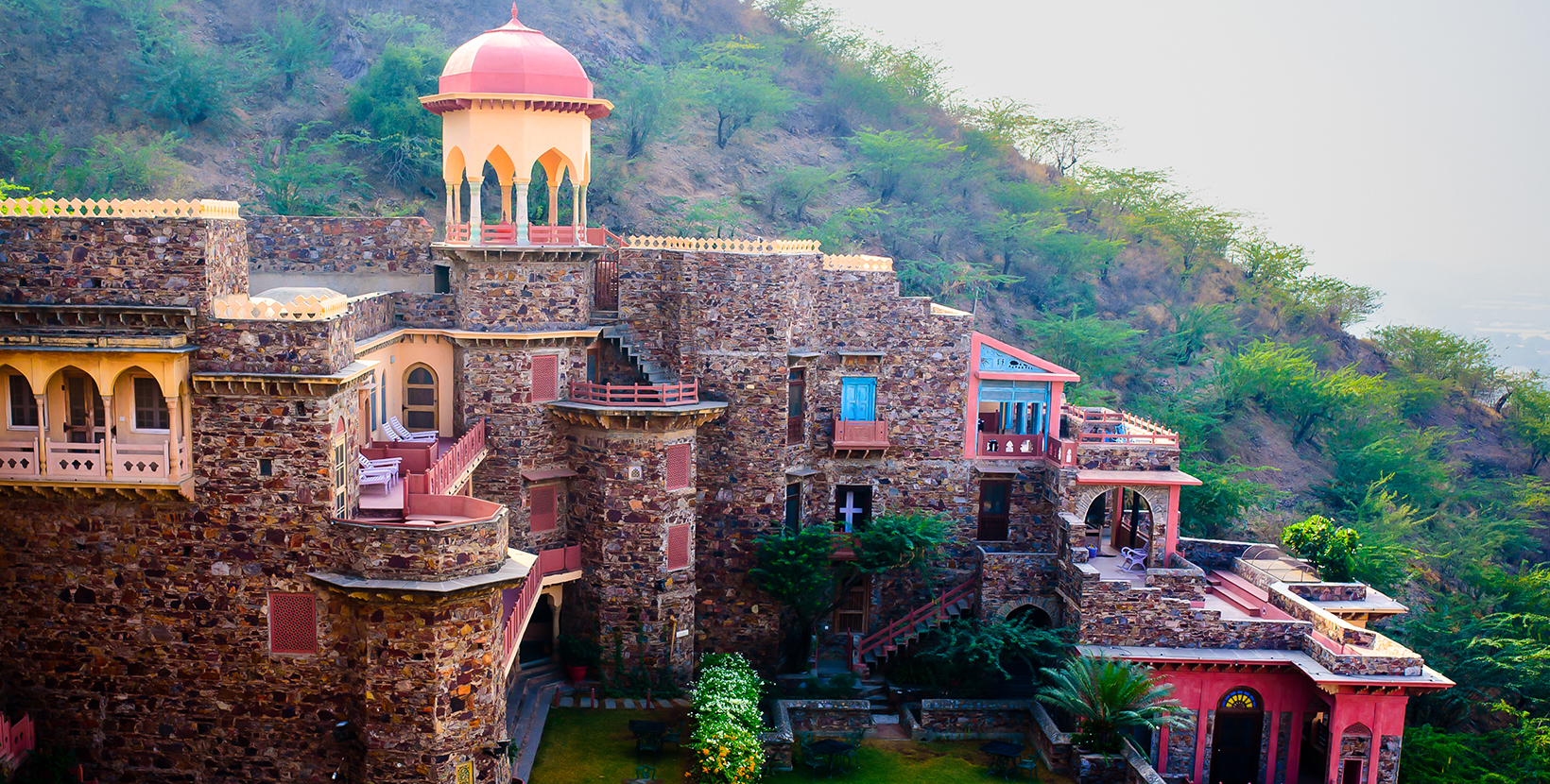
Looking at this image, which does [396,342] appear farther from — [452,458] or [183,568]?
[183,568]

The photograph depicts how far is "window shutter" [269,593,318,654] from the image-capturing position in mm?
18344

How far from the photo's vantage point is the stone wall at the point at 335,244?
25719 mm

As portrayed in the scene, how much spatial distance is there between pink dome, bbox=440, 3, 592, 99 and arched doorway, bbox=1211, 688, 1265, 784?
69.7 feet

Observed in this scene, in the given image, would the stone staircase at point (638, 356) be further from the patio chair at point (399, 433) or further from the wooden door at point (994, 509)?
the wooden door at point (994, 509)

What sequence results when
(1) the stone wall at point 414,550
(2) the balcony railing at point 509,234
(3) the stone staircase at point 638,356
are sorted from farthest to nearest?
(3) the stone staircase at point 638,356 → (2) the balcony railing at point 509,234 → (1) the stone wall at point 414,550

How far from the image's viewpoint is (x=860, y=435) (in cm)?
2878

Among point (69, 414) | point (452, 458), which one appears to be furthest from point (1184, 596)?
point (69, 414)

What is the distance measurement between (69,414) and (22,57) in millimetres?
31508

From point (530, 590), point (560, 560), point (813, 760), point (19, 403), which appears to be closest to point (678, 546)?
point (560, 560)

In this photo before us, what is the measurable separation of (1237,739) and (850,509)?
11.2m

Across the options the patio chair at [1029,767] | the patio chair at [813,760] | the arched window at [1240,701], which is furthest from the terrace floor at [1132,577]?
the patio chair at [813,760]

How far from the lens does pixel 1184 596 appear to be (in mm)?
26156

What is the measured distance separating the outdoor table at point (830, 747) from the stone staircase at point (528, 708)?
601 cm

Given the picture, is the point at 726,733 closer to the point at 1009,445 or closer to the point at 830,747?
the point at 830,747
